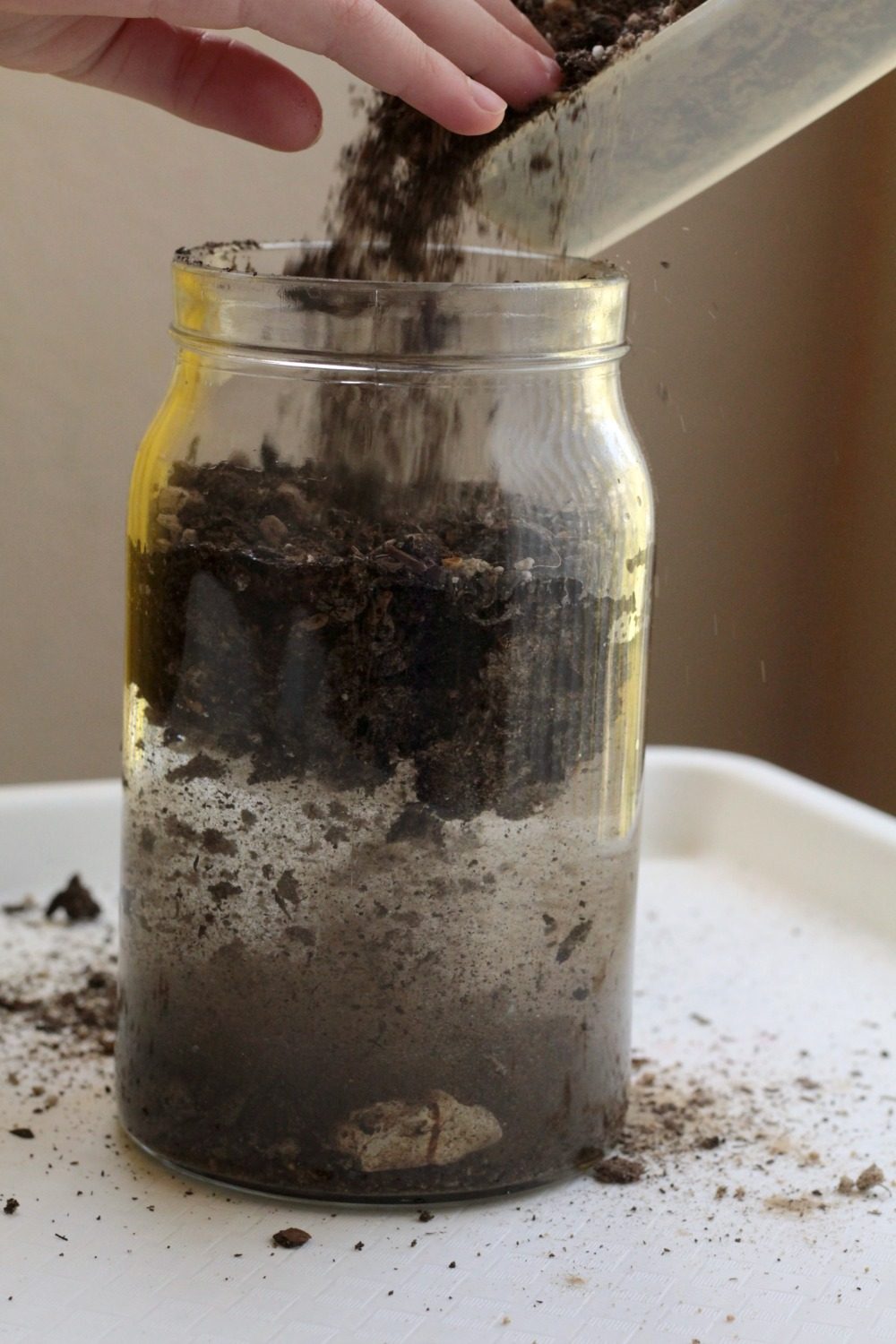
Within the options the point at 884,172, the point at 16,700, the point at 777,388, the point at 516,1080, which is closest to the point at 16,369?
the point at 16,700

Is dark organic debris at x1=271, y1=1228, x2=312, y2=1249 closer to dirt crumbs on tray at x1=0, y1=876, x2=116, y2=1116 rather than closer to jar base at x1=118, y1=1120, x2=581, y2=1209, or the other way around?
jar base at x1=118, y1=1120, x2=581, y2=1209

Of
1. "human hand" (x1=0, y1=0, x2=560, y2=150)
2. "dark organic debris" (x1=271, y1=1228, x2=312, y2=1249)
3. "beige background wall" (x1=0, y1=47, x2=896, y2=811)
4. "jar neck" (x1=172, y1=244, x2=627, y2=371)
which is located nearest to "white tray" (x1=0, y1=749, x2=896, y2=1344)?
"dark organic debris" (x1=271, y1=1228, x2=312, y2=1249)

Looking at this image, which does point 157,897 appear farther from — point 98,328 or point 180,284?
point 98,328

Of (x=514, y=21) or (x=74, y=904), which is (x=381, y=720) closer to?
(x=514, y=21)

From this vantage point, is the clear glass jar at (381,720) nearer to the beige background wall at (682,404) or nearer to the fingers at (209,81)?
the fingers at (209,81)

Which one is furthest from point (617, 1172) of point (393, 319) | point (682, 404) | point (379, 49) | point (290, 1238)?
point (682, 404)

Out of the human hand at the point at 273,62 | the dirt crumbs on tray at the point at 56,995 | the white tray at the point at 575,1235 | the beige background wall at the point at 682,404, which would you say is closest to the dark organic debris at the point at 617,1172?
the white tray at the point at 575,1235

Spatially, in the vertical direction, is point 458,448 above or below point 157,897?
above

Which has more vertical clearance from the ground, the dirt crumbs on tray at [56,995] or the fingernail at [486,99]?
the fingernail at [486,99]
